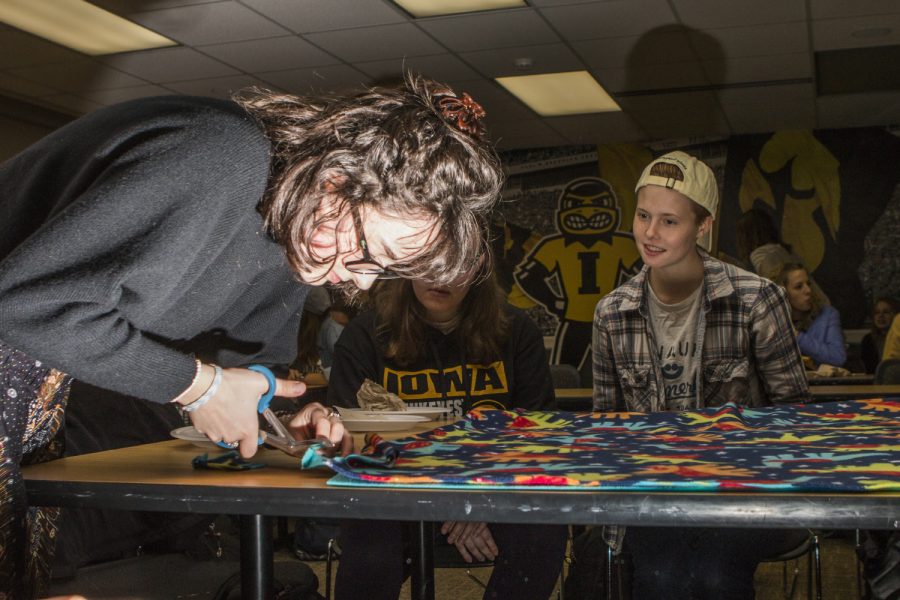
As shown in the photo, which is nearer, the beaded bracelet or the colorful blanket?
the colorful blanket

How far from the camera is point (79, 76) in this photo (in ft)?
20.2

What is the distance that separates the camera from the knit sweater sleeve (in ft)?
3.28

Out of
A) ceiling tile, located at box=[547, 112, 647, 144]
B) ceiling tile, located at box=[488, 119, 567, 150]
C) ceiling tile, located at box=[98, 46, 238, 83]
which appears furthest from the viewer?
ceiling tile, located at box=[488, 119, 567, 150]

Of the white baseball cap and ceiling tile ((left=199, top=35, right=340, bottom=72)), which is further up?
ceiling tile ((left=199, top=35, right=340, bottom=72))

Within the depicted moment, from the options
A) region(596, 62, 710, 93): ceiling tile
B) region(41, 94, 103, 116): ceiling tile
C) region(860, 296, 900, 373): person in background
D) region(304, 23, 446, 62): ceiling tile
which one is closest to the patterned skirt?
region(304, 23, 446, 62): ceiling tile

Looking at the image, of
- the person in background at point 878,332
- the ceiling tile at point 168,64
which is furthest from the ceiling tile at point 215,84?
the person in background at point 878,332

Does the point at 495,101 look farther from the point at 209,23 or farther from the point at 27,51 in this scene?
the point at 27,51

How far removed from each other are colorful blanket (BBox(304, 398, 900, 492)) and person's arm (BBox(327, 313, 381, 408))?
76 cm

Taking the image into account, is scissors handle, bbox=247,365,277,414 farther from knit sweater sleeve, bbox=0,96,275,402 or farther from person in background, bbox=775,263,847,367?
person in background, bbox=775,263,847,367

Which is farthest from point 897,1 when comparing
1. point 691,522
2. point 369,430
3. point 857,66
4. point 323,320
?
point 691,522

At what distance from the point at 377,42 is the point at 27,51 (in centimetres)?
210

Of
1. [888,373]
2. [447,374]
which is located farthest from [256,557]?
[888,373]

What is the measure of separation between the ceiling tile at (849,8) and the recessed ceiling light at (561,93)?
1.56 metres

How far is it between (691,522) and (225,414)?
0.55 metres
